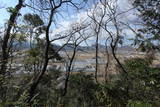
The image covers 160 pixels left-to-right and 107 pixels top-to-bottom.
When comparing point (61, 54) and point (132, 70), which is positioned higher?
point (61, 54)

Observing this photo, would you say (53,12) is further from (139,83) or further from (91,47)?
(91,47)

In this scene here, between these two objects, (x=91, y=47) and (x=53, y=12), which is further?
(x=91, y=47)

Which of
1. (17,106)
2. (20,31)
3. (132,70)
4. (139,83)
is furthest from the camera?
(132,70)

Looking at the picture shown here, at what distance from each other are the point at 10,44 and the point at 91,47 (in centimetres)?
2235

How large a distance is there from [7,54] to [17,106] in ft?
12.5

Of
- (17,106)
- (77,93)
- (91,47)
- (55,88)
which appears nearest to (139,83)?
(17,106)

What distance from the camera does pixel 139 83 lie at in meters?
7.61

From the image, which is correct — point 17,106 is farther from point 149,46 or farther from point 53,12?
point 149,46

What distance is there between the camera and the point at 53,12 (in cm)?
910

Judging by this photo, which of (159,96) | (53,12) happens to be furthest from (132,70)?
(53,12)

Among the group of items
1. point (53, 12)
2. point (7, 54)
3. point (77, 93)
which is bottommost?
point (77, 93)

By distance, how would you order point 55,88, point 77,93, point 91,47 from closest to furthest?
point 77,93
point 55,88
point 91,47

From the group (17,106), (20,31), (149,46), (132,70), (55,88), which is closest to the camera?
(17,106)

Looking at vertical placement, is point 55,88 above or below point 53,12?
below
